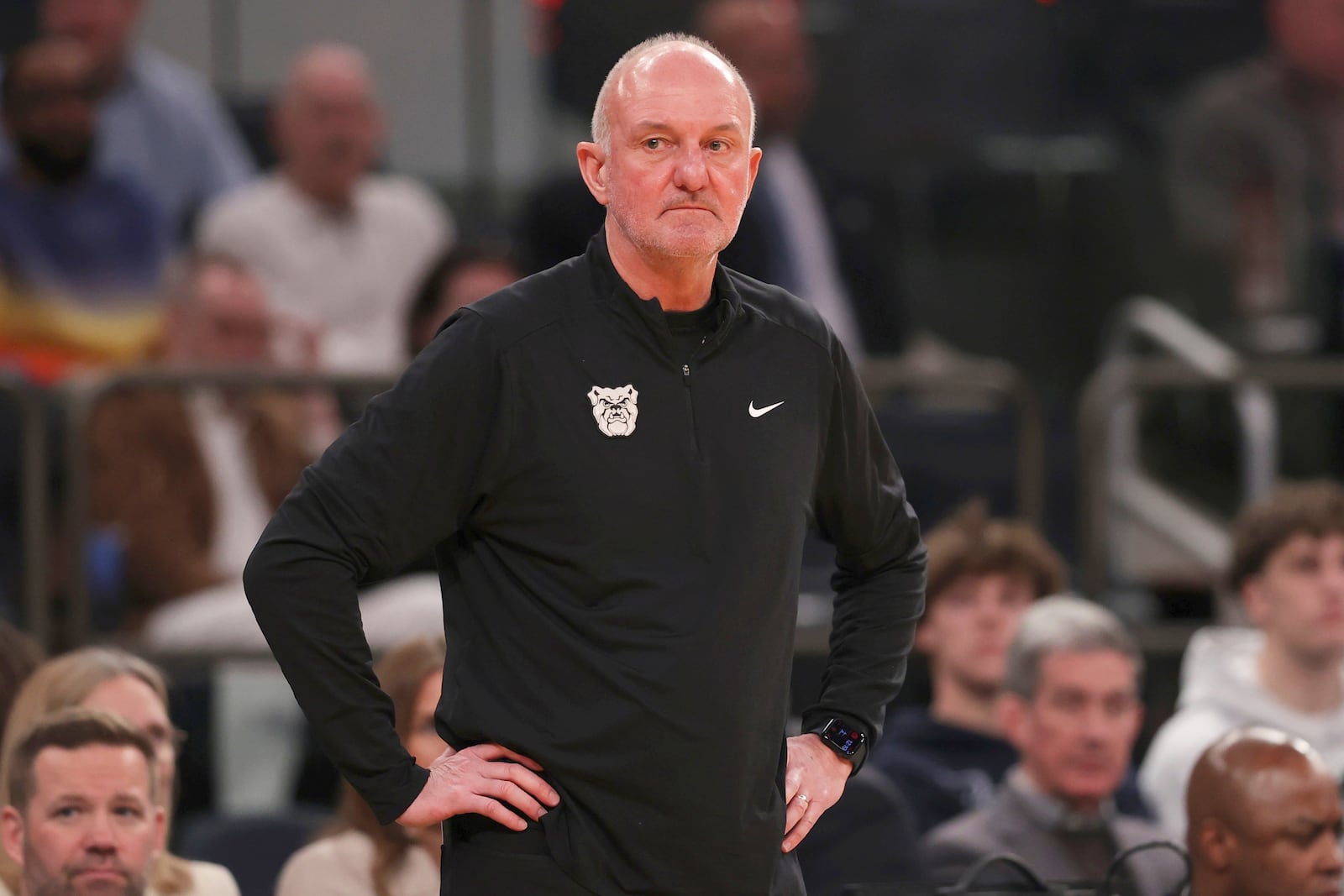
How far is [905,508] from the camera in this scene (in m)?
2.50

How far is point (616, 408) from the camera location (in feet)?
7.24

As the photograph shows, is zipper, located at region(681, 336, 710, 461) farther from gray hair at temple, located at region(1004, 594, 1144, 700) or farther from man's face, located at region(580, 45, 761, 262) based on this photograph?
gray hair at temple, located at region(1004, 594, 1144, 700)

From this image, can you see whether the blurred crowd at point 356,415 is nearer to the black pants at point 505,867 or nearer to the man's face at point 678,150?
the black pants at point 505,867

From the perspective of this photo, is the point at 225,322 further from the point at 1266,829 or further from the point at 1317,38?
the point at 1317,38

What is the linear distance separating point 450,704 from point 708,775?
0.99 ft

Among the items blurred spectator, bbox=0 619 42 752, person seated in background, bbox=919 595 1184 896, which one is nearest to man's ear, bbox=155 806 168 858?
blurred spectator, bbox=0 619 42 752

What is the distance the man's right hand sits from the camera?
7.09 feet

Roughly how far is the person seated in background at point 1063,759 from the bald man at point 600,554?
187 cm

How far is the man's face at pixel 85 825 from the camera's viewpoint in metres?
3.01

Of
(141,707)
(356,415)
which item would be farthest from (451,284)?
(141,707)

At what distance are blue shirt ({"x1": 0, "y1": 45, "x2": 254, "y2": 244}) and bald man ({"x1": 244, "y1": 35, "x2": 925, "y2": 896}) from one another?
3714 mm

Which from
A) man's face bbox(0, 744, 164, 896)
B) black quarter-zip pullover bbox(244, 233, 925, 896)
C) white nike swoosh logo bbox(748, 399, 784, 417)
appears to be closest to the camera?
black quarter-zip pullover bbox(244, 233, 925, 896)

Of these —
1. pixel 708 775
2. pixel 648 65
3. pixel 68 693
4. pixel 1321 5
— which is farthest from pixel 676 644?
pixel 1321 5

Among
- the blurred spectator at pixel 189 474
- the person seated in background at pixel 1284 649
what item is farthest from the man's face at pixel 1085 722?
the blurred spectator at pixel 189 474
